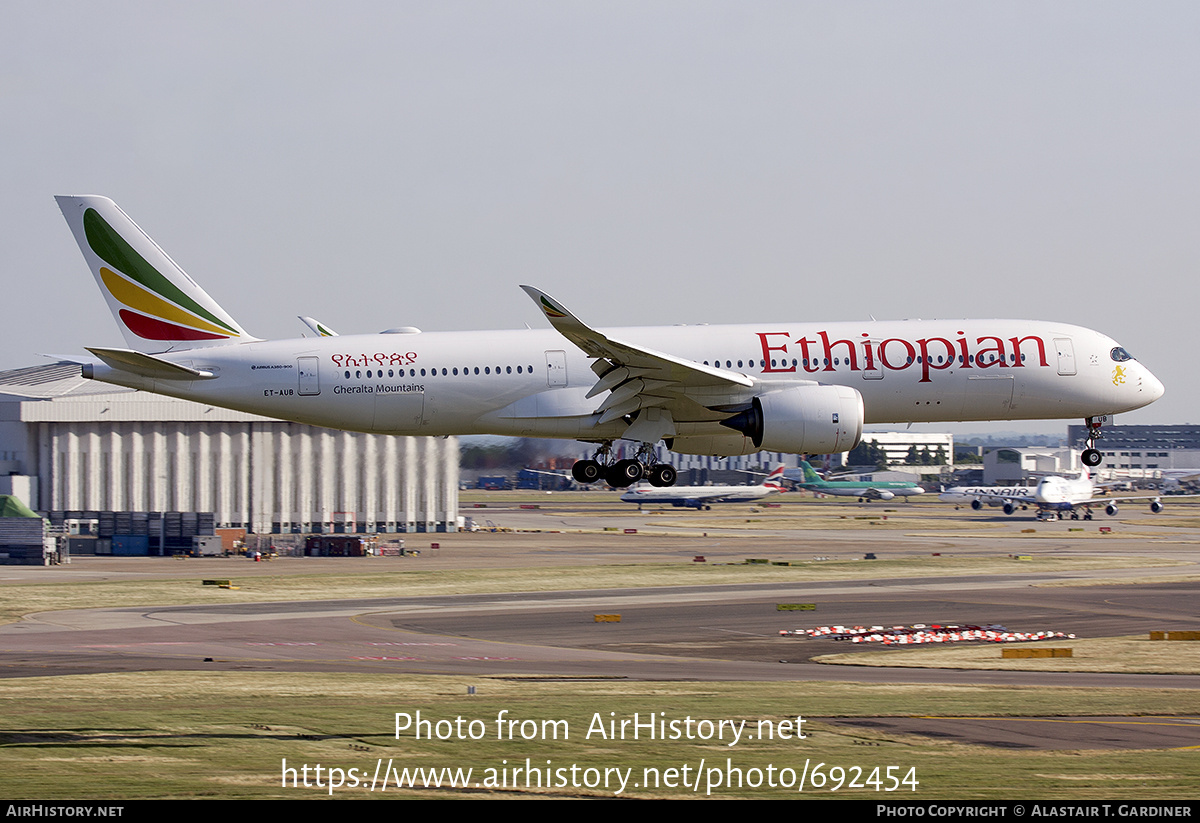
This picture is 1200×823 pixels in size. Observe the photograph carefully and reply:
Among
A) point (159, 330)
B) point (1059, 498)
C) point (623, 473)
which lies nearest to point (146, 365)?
point (159, 330)

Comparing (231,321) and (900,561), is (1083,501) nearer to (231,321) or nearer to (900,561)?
(900,561)

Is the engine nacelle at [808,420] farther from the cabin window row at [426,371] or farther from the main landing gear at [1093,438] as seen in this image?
the main landing gear at [1093,438]

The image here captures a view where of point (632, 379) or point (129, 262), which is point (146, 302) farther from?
point (632, 379)

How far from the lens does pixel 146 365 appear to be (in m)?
41.8

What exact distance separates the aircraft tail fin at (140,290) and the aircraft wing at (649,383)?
1266 centimetres

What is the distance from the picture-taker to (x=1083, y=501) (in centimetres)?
13312

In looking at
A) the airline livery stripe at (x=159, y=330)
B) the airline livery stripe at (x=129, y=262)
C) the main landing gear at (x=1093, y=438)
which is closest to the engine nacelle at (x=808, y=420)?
the main landing gear at (x=1093, y=438)

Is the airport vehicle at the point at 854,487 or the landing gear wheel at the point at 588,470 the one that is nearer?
the landing gear wheel at the point at 588,470

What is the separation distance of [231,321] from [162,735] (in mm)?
23424

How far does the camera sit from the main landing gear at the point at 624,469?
4338 cm

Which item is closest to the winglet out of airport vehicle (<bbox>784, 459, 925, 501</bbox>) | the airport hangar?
the airport hangar

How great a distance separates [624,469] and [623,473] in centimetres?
14

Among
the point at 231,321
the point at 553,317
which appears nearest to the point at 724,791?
the point at 553,317
